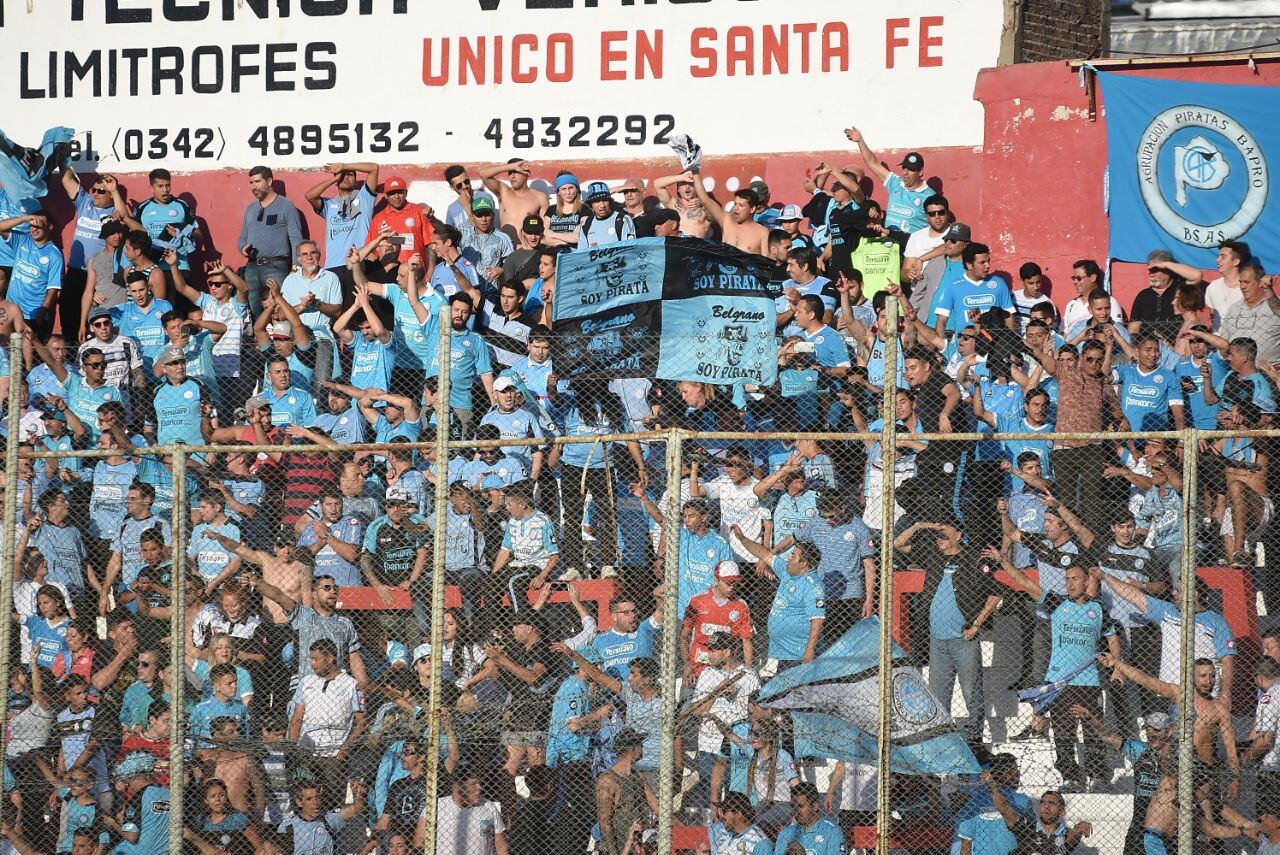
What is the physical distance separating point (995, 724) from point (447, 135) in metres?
9.60

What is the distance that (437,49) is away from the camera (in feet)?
63.9

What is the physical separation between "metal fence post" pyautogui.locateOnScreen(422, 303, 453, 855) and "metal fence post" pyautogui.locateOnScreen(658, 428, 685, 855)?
135 centimetres

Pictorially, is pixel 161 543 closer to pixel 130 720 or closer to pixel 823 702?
pixel 130 720

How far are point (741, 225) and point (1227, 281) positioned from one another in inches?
162

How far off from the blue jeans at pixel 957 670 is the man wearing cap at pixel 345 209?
25.5 feet

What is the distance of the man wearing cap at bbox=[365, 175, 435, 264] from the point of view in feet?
58.8

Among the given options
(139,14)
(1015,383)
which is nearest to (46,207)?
(139,14)

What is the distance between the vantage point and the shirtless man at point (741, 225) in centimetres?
1700

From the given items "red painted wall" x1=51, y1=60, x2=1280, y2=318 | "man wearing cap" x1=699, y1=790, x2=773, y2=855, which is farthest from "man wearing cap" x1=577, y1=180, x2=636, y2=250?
"man wearing cap" x1=699, y1=790, x2=773, y2=855

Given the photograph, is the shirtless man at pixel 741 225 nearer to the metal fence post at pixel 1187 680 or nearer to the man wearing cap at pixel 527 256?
the man wearing cap at pixel 527 256

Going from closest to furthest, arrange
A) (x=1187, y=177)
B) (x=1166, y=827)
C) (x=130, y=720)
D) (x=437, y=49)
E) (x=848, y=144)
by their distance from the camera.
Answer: (x=1166, y=827) → (x=130, y=720) → (x=1187, y=177) → (x=848, y=144) → (x=437, y=49)

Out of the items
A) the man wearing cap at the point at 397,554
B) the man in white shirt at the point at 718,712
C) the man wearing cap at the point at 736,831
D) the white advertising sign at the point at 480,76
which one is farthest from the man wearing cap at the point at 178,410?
the white advertising sign at the point at 480,76

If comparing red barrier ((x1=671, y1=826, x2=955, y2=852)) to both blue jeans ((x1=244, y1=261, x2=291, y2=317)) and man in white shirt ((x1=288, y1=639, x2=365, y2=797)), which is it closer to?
man in white shirt ((x1=288, y1=639, x2=365, y2=797))

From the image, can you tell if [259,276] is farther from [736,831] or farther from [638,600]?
[736,831]
